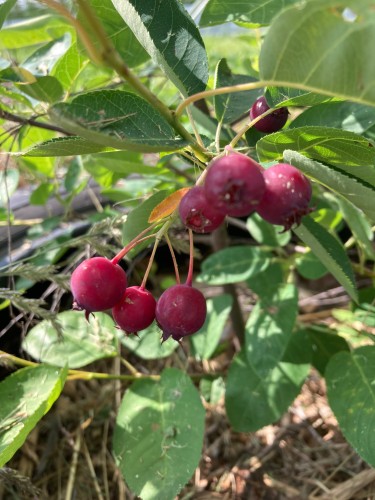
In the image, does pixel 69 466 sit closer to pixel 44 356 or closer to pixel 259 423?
pixel 44 356

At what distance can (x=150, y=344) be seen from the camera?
1.21 m

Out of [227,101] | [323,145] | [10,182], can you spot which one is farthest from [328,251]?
[10,182]

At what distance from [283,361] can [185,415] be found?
26cm

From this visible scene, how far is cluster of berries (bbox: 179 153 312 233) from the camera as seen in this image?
18.3 inches

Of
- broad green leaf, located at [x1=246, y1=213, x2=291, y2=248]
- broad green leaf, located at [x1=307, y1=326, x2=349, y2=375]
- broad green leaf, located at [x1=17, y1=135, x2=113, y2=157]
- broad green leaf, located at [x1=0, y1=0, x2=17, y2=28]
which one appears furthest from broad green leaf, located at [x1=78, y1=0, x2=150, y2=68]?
broad green leaf, located at [x1=307, y1=326, x2=349, y2=375]

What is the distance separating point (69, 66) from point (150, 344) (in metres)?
0.63

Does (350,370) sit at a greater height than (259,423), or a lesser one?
greater

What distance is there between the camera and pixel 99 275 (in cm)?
63

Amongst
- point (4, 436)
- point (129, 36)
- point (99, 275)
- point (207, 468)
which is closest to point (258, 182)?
point (99, 275)

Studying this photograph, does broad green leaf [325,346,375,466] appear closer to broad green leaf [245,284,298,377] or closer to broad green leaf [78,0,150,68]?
broad green leaf [245,284,298,377]

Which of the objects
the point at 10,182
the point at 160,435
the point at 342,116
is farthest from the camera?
the point at 10,182

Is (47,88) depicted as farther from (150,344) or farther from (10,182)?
(150,344)

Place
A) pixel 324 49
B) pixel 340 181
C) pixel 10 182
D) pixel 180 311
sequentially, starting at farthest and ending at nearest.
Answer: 1. pixel 10 182
2. pixel 180 311
3. pixel 340 181
4. pixel 324 49

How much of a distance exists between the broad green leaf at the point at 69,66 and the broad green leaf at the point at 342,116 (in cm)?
43
